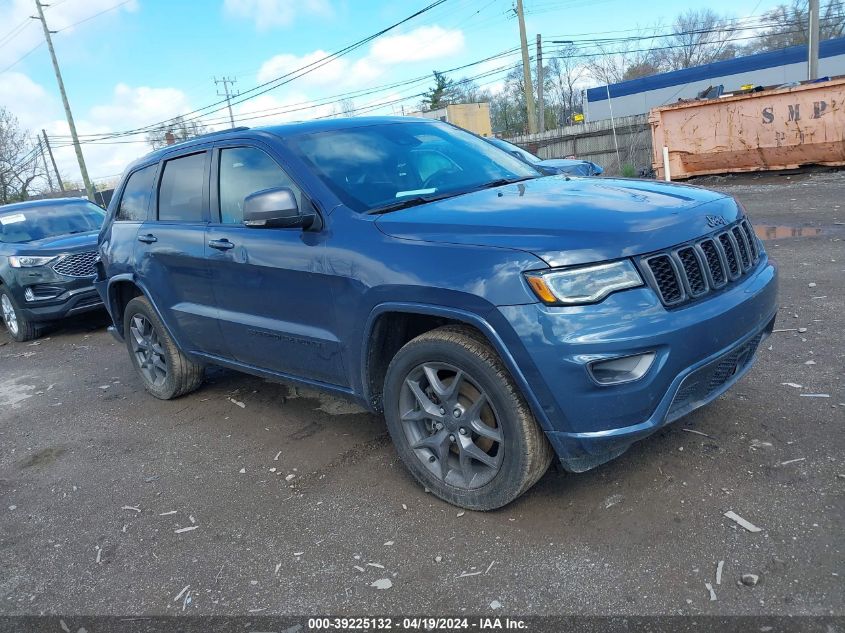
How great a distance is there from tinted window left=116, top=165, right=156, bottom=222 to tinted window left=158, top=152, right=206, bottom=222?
9.5 inches

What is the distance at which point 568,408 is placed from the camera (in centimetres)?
253

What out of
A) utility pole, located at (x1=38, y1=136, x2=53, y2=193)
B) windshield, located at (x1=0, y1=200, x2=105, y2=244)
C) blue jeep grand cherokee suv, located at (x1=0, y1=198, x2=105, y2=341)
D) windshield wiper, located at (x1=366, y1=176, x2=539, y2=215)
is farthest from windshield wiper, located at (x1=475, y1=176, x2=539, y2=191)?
utility pole, located at (x1=38, y1=136, x2=53, y2=193)

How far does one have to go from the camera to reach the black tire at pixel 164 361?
4.95 metres

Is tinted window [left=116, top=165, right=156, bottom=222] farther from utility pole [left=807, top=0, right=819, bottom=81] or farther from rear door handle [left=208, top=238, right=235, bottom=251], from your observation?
utility pole [left=807, top=0, right=819, bottom=81]

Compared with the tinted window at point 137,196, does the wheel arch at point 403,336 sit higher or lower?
lower

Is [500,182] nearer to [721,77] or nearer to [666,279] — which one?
[666,279]

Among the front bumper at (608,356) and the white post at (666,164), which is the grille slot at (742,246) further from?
the white post at (666,164)

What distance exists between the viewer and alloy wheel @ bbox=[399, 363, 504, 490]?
287 cm

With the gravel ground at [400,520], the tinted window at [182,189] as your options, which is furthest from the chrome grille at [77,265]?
the tinted window at [182,189]

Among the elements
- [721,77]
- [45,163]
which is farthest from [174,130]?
[721,77]

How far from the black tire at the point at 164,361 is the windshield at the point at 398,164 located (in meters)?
2.11

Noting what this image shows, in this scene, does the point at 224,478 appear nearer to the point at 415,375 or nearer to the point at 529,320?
the point at 415,375

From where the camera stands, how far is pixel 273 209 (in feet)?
10.5

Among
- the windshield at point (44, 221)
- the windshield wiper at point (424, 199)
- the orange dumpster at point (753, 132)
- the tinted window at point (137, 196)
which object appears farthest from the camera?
the orange dumpster at point (753, 132)
